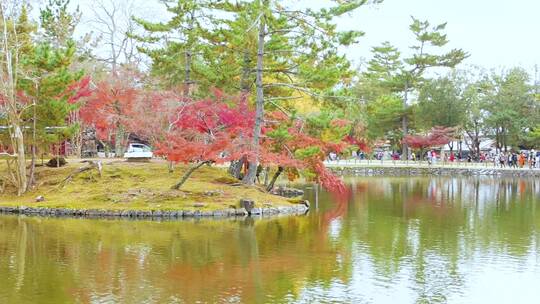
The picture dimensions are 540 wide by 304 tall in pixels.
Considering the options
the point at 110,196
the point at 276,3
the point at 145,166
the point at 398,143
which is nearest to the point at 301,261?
the point at 110,196

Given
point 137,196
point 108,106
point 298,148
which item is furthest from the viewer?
point 108,106

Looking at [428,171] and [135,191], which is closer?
[135,191]

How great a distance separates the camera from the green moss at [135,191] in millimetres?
19797

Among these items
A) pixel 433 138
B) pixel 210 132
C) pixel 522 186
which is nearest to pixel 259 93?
pixel 210 132

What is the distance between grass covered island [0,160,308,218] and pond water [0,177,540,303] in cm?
100

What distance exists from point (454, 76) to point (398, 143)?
942 centimetres

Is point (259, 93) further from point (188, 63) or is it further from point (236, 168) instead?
point (188, 63)

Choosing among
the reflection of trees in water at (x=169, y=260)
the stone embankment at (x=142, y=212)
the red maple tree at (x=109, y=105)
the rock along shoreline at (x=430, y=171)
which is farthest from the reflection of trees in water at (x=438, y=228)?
the rock along shoreline at (x=430, y=171)

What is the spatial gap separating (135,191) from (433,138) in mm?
32779

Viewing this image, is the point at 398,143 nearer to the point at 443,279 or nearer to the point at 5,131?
the point at 5,131

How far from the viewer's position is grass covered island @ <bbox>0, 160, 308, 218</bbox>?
19.4m

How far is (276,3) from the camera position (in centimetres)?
2117

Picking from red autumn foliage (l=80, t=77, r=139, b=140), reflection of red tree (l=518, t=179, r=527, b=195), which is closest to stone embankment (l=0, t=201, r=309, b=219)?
red autumn foliage (l=80, t=77, r=139, b=140)

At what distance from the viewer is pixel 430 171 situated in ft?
146
